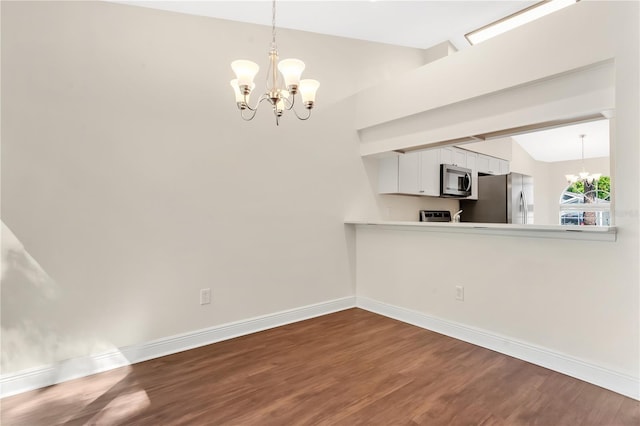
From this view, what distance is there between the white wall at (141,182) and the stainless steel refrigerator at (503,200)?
302 cm

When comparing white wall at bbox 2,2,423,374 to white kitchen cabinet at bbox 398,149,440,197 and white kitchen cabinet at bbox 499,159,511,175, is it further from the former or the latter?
white kitchen cabinet at bbox 499,159,511,175

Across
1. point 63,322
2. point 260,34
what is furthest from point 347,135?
point 63,322

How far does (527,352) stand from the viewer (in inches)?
95.3

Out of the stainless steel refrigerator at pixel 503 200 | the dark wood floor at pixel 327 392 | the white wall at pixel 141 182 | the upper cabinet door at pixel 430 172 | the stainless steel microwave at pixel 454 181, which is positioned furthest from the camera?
the stainless steel refrigerator at pixel 503 200

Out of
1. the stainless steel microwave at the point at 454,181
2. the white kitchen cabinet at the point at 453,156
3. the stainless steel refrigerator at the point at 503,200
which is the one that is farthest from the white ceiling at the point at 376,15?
the stainless steel refrigerator at the point at 503,200

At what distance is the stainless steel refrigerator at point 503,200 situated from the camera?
4707 millimetres

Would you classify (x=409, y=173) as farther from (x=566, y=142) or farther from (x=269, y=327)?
(x=566, y=142)

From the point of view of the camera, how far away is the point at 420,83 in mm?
3076

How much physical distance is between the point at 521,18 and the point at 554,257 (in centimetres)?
273

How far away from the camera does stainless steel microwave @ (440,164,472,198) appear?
4582 millimetres

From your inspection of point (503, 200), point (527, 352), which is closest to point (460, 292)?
point (527, 352)

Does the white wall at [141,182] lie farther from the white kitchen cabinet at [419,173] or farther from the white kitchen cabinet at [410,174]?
the white kitchen cabinet at [419,173]

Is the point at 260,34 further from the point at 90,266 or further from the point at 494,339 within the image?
the point at 494,339

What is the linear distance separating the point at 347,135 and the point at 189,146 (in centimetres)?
184
